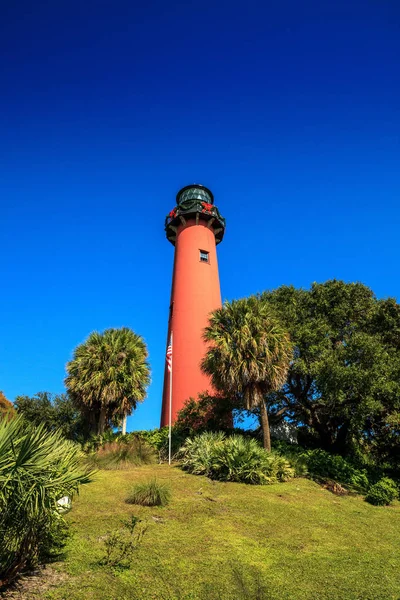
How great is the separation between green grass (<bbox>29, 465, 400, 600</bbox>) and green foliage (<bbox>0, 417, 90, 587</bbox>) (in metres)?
0.65

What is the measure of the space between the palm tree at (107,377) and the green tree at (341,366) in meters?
7.83

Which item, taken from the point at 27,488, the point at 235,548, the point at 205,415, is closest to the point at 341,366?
the point at 205,415

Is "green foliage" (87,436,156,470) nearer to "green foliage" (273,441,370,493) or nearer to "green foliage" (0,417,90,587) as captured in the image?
"green foliage" (273,441,370,493)

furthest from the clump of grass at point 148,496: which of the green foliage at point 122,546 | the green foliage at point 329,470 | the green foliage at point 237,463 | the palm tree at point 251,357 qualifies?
the green foliage at point 329,470

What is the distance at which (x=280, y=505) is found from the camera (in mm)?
10172

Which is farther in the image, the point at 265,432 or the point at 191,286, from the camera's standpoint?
the point at 191,286

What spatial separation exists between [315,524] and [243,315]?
940 cm

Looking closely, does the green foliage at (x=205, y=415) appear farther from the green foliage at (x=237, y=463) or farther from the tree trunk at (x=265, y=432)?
the green foliage at (x=237, y=463)

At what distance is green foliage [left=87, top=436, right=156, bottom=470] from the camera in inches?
577

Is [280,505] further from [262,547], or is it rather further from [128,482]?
[128,482]

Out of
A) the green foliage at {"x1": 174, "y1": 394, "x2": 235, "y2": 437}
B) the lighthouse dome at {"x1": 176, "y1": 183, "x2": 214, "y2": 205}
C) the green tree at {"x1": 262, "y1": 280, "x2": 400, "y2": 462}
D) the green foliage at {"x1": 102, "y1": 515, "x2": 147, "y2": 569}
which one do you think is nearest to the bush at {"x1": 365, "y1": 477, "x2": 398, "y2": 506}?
the green tree at {"x1": 262, "y1": 280, "x2": 400, "y2": 462}

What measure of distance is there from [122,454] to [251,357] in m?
6.95

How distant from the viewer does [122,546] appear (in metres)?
6.40

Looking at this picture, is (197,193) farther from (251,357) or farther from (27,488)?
(27,488)
